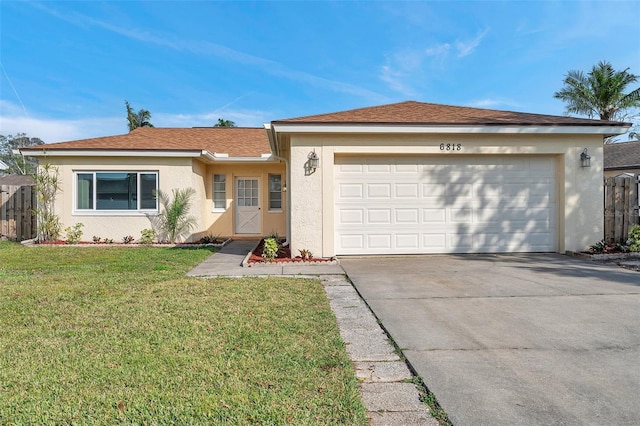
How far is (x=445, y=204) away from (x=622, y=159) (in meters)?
18.3

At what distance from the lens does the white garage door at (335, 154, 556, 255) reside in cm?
842

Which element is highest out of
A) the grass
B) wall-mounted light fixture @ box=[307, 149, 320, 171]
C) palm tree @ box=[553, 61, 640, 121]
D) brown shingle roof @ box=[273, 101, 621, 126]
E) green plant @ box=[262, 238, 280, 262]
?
palm tree @ box=[553, 61, 640, 121]

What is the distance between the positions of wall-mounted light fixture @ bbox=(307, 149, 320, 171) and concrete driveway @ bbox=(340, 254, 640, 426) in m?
2.62

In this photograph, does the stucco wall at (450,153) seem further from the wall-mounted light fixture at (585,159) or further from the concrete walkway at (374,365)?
the concrete walkway at (374,365)

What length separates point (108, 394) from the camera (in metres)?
2.38

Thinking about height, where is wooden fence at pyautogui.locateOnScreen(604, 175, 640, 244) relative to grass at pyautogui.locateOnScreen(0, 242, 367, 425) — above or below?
above

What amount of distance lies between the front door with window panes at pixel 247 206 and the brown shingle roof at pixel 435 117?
5.77 metres

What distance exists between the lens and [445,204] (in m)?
8.55

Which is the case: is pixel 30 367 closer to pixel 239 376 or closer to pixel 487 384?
pixel 239 376

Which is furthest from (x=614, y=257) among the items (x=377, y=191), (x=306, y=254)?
(x=306, y=254)

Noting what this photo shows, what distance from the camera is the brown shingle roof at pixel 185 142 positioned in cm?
1124

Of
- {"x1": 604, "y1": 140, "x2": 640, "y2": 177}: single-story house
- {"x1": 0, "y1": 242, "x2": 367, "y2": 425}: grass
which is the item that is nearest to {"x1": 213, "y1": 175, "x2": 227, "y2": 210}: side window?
{"x1": 0, "y1": 242, "x2": 367, "y2": 425}: grass

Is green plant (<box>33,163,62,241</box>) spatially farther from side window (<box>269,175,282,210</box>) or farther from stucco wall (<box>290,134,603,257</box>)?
stucco wall (<box>290,134,603,257</box>)

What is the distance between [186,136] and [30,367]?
14097 millimetres
